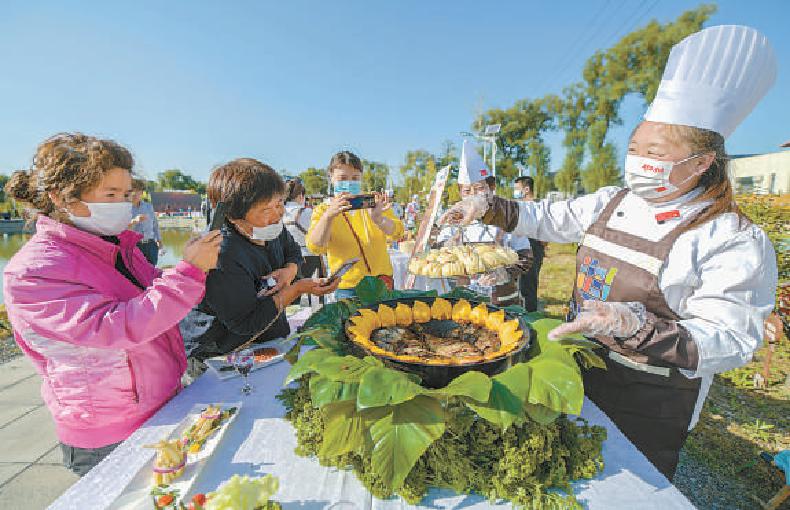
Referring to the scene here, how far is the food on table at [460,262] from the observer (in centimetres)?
299

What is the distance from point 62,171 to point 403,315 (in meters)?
1.60

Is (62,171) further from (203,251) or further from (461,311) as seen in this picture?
(461,311)

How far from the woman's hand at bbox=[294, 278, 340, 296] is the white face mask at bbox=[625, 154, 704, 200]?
1749 mm

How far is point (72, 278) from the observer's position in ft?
4.54

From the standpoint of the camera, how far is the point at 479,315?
191cm

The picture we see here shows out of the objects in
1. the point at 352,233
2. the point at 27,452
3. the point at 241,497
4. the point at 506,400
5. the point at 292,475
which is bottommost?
the point at 27,452

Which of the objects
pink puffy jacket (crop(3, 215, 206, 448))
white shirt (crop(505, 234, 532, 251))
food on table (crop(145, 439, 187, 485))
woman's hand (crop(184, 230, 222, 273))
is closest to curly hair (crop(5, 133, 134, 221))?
pink puffy jacket (crop(3, 215, 206, 448))

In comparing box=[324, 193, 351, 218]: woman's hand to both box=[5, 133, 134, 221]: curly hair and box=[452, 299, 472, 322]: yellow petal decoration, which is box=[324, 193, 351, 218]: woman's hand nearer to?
box=[452, 299, 472, 322]: yellow petal decoration

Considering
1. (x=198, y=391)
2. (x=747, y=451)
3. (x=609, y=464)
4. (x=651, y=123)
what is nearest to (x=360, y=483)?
(x=609, y=464)

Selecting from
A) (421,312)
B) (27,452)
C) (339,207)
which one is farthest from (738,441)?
(27,452)

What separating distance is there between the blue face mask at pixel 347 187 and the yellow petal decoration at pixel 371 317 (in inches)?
59.6

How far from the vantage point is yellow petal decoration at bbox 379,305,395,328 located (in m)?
1.87

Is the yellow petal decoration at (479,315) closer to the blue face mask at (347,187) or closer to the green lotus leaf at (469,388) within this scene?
the green lotus leaf at (469,388)

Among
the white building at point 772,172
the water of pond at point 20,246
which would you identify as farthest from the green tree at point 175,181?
the white building at point 772,172
